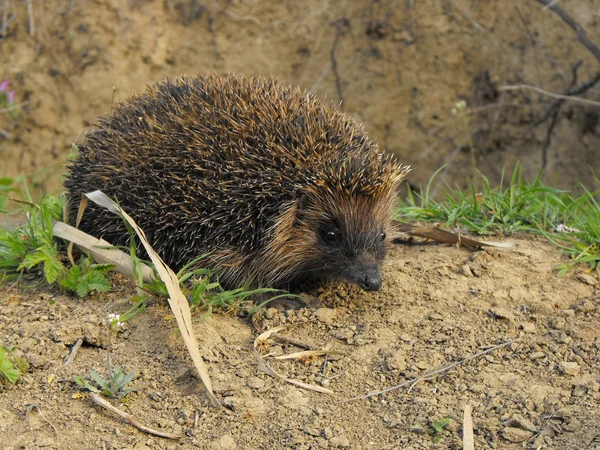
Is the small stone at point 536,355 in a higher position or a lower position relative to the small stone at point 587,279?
lower

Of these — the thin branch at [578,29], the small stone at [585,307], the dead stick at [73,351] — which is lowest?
the dead stick at [73,351]

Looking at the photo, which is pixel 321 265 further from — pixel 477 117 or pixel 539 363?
pixel 477 117

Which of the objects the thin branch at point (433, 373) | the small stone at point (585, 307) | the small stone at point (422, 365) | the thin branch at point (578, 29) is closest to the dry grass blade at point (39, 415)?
the thin branch at point (433, 373)

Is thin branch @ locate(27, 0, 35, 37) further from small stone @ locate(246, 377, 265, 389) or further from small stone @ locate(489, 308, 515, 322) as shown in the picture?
small stone @ locate(489, 308, 515, 322)

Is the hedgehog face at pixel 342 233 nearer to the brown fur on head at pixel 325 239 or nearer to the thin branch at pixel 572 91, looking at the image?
the brown fur on head at pixel 325 239

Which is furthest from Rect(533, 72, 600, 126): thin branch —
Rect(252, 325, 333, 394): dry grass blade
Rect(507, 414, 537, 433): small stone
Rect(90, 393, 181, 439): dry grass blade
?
Rect(90, 393, 181, 439): dry grass blade

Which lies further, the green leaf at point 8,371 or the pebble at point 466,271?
the pebble at point 466,271

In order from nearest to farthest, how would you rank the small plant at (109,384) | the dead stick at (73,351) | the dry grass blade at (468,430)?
the dry grass blade at (468,430) → the small plant at (109,384) → the dead stick at (73,351)
